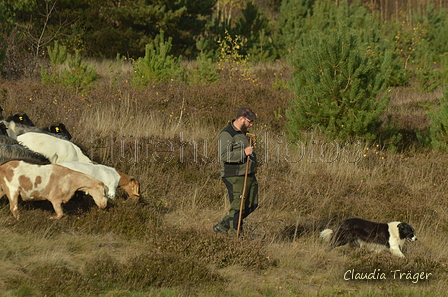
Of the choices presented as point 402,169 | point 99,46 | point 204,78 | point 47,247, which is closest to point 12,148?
point 47,247

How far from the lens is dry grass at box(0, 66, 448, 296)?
625 centimetres

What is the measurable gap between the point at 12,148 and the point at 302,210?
14.9 ft

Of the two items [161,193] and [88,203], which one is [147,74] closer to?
[161,193]

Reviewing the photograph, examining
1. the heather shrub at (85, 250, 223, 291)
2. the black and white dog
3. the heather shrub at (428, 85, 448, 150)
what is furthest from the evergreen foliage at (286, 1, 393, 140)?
the heather shrub at (85, 250, 223, 291)

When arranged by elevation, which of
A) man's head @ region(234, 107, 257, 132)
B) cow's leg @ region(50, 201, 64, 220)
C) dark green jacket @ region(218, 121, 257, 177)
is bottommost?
cow's leg @ region(50, 201, 64, 220)

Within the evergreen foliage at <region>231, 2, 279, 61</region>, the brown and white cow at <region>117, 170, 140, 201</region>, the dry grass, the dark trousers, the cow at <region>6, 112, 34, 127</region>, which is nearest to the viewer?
the dry grass

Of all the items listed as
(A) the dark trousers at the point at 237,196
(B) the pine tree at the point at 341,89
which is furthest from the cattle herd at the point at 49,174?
(B) the pine tree at the point at 341,89

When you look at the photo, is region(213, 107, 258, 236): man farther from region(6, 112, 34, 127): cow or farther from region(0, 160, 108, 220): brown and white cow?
region(6, 112, 34, 127): cow

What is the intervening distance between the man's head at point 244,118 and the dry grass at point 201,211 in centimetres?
142

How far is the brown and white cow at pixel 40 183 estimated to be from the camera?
7059 mm

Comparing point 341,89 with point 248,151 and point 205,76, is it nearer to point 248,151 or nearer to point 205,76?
point 248,151

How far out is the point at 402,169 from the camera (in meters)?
11.2

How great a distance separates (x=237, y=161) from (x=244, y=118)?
531 millimetres

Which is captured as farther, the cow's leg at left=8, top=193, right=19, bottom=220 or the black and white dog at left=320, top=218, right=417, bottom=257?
the black and white dog at left=320, top=218, right=417, bottom=257
